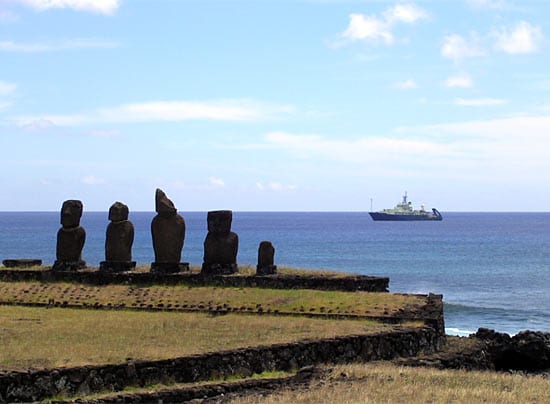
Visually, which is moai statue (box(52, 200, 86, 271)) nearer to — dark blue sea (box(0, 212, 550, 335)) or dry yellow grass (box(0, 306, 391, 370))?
dry yellow grass (box(0, 306, 391, 370))

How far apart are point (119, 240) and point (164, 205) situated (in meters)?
2.11

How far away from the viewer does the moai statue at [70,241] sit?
108ft

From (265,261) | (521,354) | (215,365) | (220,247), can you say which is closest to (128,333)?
(215,365)

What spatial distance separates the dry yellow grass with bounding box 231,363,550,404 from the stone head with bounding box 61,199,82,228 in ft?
57.5

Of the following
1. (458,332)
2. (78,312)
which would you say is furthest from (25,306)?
(458,332)

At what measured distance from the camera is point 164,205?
3288 centimetres

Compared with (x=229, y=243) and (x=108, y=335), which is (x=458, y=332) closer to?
(x=229, y=243)

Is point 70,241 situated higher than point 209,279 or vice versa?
point 70,241

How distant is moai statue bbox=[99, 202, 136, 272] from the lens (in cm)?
3269

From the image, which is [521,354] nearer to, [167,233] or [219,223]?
[219,223]

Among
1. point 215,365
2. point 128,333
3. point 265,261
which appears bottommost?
point 215,365

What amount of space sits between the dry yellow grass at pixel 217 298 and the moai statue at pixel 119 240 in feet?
6.87

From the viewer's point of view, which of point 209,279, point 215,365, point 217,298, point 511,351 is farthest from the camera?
point 209,279

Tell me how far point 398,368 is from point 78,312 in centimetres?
1066
